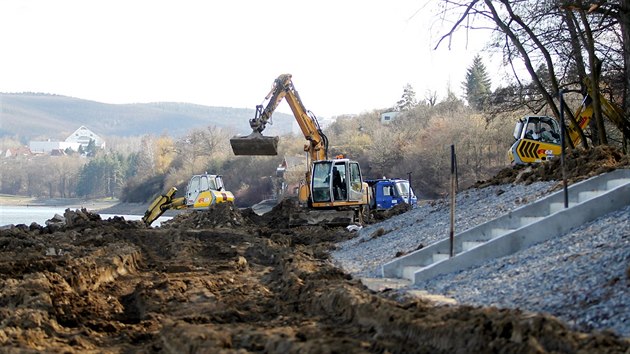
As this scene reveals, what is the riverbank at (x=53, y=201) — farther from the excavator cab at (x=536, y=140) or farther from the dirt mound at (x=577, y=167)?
the dirt mound at (x=577, y=167)

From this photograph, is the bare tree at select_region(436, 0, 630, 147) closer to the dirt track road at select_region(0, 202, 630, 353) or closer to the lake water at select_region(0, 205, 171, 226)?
the dirt track road at select_region(0, 202, 630, 353)

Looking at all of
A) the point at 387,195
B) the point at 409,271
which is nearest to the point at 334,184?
the point at 387,195

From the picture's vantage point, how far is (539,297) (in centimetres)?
992

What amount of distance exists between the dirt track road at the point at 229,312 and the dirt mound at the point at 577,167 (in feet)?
17.1

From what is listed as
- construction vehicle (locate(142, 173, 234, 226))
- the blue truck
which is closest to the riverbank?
the blue truck

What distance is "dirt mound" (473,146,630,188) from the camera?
18.0 meters

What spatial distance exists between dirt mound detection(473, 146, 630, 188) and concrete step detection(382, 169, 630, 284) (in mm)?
1421

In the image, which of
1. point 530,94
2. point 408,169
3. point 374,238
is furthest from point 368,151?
point 374,238

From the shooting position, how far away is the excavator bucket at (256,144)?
3095 cm

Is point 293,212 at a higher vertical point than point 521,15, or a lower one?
lower

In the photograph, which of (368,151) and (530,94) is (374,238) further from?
(368,151)

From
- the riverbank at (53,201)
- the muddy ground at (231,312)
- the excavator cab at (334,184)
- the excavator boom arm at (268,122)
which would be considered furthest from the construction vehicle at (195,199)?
the riverbank at (53,201)

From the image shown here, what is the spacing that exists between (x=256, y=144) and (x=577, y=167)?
1371 centimetres

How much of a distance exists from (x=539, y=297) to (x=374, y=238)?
13.2 meters
